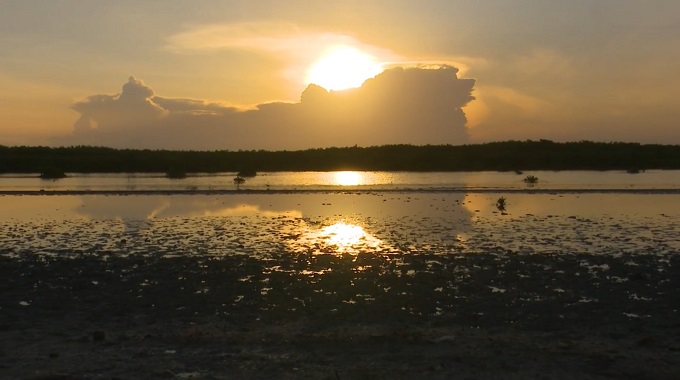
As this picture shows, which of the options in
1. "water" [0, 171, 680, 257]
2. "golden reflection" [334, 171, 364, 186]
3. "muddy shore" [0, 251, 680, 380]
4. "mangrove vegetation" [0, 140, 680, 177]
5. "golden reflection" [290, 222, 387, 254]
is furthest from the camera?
"mangrove vegetation" [0, 140, 680, 177]

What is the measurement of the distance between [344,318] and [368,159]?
106 metres

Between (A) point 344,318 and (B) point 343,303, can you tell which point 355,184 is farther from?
(A) point 344,318

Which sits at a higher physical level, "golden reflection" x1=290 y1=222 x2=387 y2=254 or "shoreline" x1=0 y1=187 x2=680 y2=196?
"shoreline" x1=0 y1=187 x2=680 y2=196

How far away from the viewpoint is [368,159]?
11800 centimetres

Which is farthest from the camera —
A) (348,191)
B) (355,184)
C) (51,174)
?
(51,174)

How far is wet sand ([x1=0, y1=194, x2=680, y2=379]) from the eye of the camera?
9.43 m

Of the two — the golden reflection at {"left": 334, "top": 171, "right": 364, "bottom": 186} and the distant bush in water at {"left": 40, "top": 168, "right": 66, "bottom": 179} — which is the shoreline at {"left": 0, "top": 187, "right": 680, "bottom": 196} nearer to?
the golden reflection at {"left": 334, "top": 171, "right": 364, "bottom": 186}

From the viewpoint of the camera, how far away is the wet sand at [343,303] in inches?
371

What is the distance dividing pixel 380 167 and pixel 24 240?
277 ft

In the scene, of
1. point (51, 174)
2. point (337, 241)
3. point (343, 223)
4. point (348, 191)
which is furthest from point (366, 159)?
point (337, 241)

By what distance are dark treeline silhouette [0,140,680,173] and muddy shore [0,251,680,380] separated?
249 ft

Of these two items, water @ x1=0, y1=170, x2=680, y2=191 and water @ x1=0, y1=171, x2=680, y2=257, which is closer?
water @ x1=0, y1=171, x2=680, y2=257

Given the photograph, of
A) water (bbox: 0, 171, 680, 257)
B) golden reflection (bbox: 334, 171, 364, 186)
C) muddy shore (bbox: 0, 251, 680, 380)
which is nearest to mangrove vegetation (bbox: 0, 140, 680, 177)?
golden reflection (bbox: 334, 171, 364, 186)

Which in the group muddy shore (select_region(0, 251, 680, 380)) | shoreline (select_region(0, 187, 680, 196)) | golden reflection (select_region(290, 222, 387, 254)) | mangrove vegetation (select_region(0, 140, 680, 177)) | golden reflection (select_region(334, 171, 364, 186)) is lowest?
muddy shore (select_region(0, 251, 680, 380))
